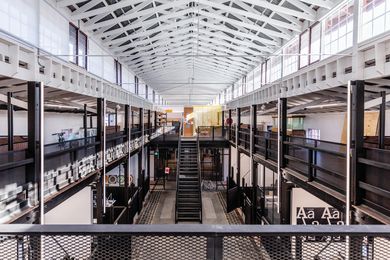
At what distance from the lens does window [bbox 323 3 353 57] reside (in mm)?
7789

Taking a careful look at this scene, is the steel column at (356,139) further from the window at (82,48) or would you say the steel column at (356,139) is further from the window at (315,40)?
the window at (82,48)

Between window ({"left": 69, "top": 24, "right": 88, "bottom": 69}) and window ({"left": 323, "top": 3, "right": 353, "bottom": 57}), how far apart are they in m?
8.38

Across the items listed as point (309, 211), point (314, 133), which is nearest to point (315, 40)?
point (309, 211)

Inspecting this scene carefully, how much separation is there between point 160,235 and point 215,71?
22414mm

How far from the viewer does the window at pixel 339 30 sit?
7789mm

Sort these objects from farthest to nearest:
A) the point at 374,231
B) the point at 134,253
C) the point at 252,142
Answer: the point at 252,142 < the point at 134,253 < the point at 374,231

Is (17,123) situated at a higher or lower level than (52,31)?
lower

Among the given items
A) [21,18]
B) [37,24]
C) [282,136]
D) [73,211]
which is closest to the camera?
[21,18]

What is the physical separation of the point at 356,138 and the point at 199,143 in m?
13.3

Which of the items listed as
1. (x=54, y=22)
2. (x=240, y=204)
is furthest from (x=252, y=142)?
(x=54, y=22)

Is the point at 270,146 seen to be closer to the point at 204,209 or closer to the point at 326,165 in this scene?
the point at 326,165

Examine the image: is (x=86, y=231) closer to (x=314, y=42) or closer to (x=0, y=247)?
(x=0, y=247)

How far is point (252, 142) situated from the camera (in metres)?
11.0

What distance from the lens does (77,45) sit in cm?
1084
